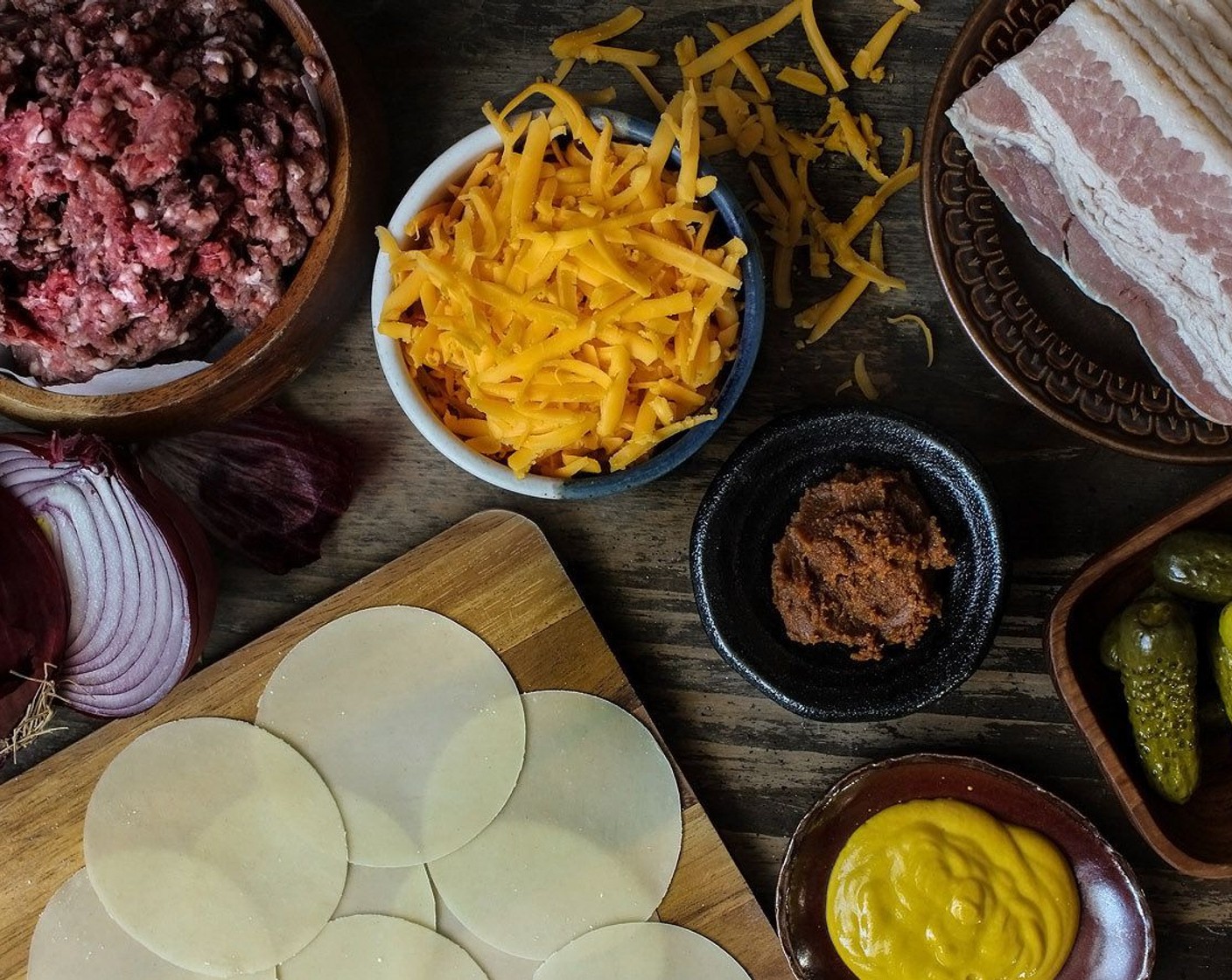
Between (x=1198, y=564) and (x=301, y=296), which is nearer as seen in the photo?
(x=301, y=296)

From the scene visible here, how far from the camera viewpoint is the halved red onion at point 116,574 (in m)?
1.85

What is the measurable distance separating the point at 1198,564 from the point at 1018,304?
0.51 m

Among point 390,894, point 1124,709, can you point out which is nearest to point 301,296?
point 390,894

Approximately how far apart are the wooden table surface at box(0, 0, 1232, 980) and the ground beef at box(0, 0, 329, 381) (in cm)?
39

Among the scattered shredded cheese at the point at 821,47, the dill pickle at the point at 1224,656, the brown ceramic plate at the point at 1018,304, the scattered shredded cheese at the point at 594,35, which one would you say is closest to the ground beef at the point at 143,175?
the scattered shredded cheese at the point at 594,35

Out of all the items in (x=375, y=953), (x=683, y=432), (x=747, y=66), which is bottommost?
(x=375, y=953)

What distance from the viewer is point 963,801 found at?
6.49ft

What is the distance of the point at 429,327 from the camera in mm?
1683

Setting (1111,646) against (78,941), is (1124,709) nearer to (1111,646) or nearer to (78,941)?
(1111,646)

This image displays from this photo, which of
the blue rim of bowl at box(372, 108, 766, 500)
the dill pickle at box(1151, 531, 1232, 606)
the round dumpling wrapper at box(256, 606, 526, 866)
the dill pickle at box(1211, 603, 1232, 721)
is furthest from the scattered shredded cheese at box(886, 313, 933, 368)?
the round dumpling wrapper at box(256, 606, 526, 866)

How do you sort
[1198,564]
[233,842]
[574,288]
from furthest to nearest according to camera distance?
1. [233,842]
2. [1198,564]
3. [574,288]

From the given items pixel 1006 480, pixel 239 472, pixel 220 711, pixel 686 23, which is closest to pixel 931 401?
pixel 1006 480

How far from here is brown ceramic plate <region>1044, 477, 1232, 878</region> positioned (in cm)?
179

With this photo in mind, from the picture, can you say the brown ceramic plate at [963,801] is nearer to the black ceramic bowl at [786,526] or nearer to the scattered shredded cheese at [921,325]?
the black ceramic bowl at [786,526]
